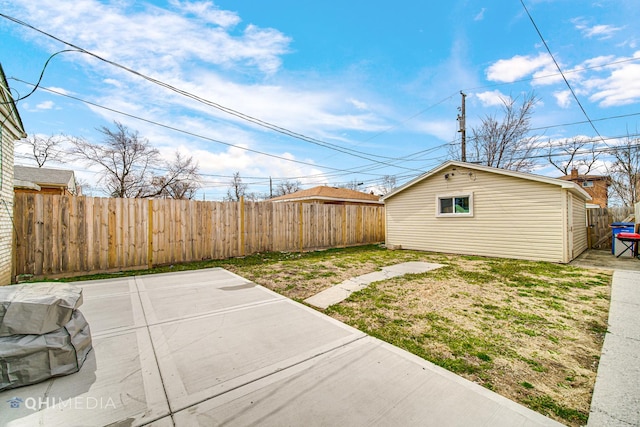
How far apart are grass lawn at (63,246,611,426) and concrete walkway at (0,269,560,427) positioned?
312 millimetres

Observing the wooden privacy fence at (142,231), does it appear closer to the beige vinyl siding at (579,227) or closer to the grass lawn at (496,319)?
the grass lawn at (496,319)

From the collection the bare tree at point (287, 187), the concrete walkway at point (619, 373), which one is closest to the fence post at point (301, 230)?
the concrete walkway at point (619, 373)

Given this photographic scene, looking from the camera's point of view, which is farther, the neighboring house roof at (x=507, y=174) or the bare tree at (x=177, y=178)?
the bare tree at (x=177, y=178)

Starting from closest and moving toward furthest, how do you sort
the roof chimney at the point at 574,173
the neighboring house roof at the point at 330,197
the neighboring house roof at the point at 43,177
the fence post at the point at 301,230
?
the fence post at the point at 301,230
the neighboring house roof at the point at 43,177
the neighboring house roof at the point at 330,197
the roof chimney at the point at 574,173

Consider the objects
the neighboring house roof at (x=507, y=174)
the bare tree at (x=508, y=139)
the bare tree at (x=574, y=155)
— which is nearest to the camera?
the neighboring house roof at (x=507, y=174)

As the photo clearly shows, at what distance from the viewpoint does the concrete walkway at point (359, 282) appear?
13.6ft

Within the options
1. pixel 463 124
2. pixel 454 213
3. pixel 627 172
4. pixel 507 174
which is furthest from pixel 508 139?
pixel 454 213

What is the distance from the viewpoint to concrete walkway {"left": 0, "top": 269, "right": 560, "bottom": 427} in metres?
1.65

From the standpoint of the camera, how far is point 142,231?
6.59 meters

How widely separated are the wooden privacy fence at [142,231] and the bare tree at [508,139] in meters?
14.4

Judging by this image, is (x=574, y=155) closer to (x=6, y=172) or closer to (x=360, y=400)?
(x=360, y=400)

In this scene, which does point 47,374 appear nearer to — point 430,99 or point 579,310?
point 579,310

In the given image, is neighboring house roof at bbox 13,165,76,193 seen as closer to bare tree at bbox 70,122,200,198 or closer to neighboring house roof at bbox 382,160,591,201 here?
bare tree at bbox 70,122,200,198

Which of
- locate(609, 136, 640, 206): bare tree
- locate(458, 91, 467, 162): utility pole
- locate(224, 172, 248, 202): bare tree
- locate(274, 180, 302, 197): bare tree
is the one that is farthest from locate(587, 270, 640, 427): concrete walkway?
locate(274, 180, 302, 197): bare tree
